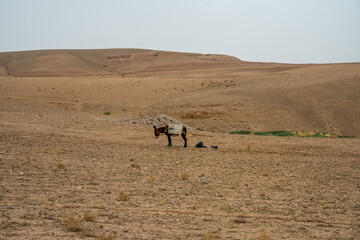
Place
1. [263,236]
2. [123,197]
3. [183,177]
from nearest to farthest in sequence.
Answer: [263,236], [123,197], [183,177]

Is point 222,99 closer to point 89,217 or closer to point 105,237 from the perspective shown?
point 89,217

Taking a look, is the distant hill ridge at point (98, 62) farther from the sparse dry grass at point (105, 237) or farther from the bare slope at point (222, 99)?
the sparse dry grass at point (105, 237)

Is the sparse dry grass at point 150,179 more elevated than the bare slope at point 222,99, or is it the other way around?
the bare slope at point 222,99

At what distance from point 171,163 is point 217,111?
2170cm

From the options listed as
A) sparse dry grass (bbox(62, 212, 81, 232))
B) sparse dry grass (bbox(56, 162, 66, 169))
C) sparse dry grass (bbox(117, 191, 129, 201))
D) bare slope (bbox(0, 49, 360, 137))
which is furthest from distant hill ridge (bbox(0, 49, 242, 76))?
sparse dry grass (bbox(62, 212, 81, 232))

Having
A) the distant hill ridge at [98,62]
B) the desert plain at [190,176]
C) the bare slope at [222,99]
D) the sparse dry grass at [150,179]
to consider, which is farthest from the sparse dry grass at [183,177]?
the distant hill ridge at [98,62]

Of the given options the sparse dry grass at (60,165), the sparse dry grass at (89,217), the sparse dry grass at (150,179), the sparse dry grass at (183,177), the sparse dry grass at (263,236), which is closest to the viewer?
the sparse dry grass at (263,236)

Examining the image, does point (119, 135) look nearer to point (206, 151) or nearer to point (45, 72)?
point (206, 151)

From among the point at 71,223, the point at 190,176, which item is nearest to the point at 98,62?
the point at 190,176

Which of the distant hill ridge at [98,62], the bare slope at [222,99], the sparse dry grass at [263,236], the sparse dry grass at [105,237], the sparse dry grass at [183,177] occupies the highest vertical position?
the distant hill ridge at [98,62]

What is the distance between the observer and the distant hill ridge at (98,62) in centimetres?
10400

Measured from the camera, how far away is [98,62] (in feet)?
400

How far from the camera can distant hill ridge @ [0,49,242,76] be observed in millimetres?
104000

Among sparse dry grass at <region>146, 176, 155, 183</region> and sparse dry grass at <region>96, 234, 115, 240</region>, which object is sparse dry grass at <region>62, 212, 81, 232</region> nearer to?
sparse dry grass at <region>96, 234, 115, 240</region>
